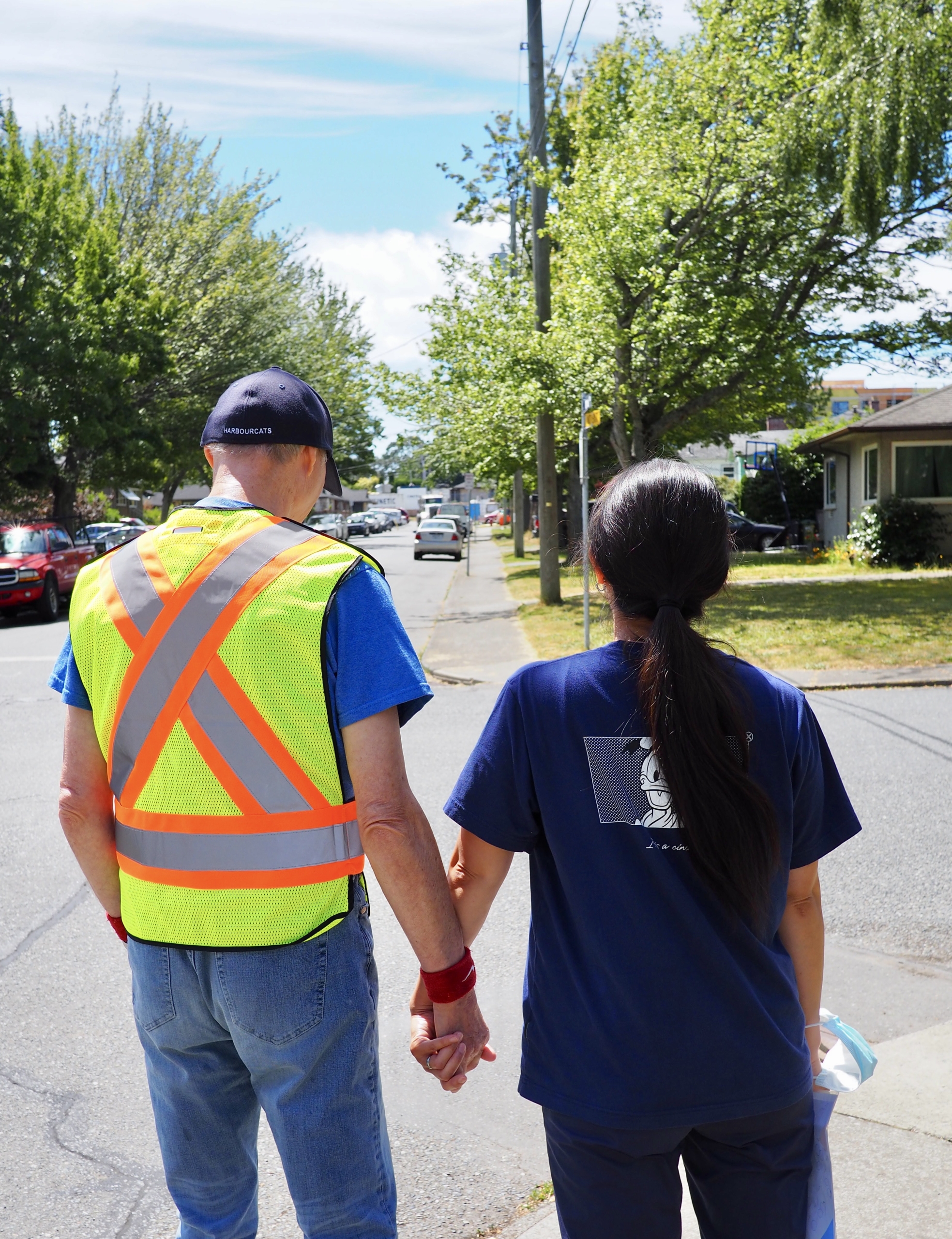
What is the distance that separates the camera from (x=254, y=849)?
1880 mm

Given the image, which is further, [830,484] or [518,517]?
[518,517]

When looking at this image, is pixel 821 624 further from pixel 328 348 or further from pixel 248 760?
pixel 328 348

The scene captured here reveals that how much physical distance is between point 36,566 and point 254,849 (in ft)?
64.8

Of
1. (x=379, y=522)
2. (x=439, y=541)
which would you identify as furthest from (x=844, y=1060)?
(x=379, y=522)

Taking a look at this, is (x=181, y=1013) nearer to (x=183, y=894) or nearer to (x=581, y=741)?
(x=183, y=894)

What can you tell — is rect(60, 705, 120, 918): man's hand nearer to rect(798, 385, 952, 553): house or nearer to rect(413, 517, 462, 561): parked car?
rect(798, 385, 952, 553): house

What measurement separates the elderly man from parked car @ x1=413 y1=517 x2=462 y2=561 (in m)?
40.3

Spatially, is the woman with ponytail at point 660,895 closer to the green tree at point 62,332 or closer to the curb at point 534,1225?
the curb at point 534,1225

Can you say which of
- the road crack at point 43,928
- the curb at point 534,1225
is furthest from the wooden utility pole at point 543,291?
the curb at point 534,1225

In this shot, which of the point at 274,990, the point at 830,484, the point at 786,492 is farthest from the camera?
the point at 786,492

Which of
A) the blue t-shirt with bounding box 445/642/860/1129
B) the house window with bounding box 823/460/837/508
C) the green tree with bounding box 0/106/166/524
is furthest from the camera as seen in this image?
the house window with bounding box 823/460/837/508

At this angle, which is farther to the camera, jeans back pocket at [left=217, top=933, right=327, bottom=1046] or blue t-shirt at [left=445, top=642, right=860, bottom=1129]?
jeans back pocket at [left=217, top=933, right=327, bottom=1046]

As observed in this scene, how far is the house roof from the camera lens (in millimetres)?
24844

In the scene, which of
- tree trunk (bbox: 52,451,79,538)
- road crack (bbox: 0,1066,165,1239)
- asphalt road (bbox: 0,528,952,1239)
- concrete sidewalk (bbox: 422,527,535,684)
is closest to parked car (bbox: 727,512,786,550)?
concrete sidewalk (bbox: 422,527,535,684)
